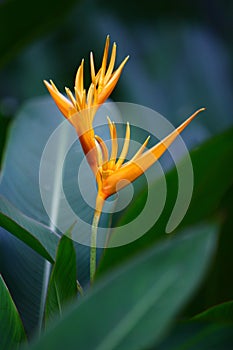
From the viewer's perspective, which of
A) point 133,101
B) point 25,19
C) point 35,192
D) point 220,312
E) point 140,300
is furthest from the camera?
point 133,101

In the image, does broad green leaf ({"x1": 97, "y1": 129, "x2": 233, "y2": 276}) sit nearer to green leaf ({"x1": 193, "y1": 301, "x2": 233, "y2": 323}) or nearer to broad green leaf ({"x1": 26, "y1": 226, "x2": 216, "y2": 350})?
green leaf ({"x1": 193, "y1": 301, "x2": 233, "y2": 323})

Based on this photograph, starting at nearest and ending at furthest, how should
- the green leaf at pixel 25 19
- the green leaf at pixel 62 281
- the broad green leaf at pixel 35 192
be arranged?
1. the green leaf at pixel 62 281
2. the broad green leaf at pixel 35 192
3. the green leaf at pixel 25 19

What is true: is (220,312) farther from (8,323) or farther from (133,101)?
(133,101)

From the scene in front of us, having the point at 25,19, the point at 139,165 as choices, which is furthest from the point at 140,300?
the point at 25,19

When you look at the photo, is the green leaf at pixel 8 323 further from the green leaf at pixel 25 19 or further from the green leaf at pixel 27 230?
the green leaf at pixel 25 19

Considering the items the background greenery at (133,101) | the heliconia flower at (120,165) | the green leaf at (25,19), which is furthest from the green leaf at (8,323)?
the green leaf at (25,19)

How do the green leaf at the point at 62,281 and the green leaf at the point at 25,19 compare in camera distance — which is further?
the green leaf at the point at 25,19
